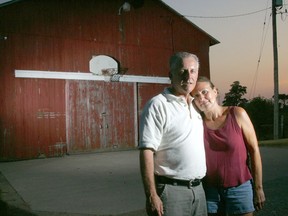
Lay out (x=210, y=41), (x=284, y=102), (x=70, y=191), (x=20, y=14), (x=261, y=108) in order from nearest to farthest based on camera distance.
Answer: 1. (x=70, y=191)
2. (x=20, y=14)
3. (x=210, y=41)
4. (x=261, y=108)
5. (x=284, y=102)

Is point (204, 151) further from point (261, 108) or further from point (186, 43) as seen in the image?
point (261, 108)

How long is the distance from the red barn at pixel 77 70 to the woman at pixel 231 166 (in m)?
10.1

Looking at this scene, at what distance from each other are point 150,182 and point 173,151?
0.99 feet

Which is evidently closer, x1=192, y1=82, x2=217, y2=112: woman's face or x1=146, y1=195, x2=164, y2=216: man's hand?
x1=146, y1=195, x2=164, y2=216: man's hand

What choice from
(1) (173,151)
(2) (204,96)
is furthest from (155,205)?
(2) (204,96)

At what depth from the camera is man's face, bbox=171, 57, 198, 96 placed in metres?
2.70

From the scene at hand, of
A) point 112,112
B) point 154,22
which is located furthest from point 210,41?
point 112,112

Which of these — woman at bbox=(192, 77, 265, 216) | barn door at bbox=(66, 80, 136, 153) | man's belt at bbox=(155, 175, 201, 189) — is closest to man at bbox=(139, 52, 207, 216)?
man's belt at bbox=(155, 175, 201, 189)

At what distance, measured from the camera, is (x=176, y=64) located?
2.73 meters

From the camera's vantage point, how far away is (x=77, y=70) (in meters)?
13.1

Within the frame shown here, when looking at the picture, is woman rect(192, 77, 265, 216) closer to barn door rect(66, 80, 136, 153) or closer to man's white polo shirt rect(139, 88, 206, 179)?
man's white polo shirt rect(139, 88, 206, 179)

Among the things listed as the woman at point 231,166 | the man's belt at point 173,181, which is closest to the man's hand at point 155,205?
the man's belt at point 173,181

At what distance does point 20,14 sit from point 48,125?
159 inches

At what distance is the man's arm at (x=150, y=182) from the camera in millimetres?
2422
